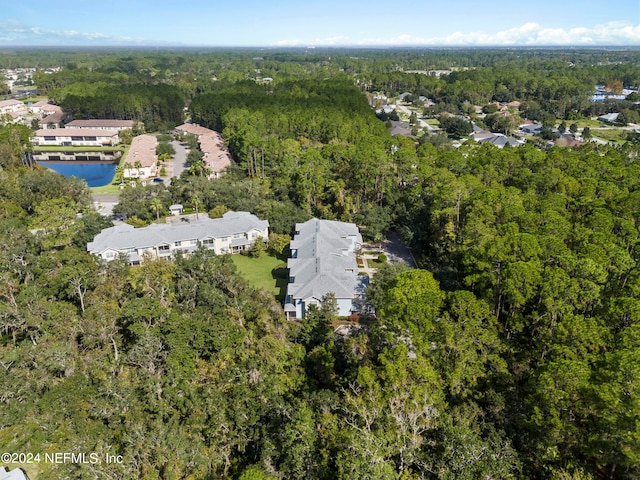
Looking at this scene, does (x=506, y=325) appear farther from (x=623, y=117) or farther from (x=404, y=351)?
(x=623, y=117)

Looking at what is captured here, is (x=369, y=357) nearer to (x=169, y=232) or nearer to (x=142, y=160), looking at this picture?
(x=169, y=232)

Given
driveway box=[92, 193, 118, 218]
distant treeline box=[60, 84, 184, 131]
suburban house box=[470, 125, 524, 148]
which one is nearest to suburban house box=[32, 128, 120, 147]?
distant treeline box=[60, 84, 184, 131]

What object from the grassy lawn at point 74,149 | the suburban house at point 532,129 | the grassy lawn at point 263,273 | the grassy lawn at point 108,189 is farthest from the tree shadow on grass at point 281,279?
the suburban house at point 532,129

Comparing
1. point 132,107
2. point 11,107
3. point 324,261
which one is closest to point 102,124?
point 132,107

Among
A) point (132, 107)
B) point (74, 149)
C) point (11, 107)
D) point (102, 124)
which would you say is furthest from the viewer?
point (11, 107)

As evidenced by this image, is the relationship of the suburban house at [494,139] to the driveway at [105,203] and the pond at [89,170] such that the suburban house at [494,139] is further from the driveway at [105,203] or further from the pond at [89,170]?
the pond at [89,170]

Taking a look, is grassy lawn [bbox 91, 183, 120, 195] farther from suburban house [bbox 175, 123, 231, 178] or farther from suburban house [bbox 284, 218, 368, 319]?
suburban house [bbox 284, 218, 368, 319]
